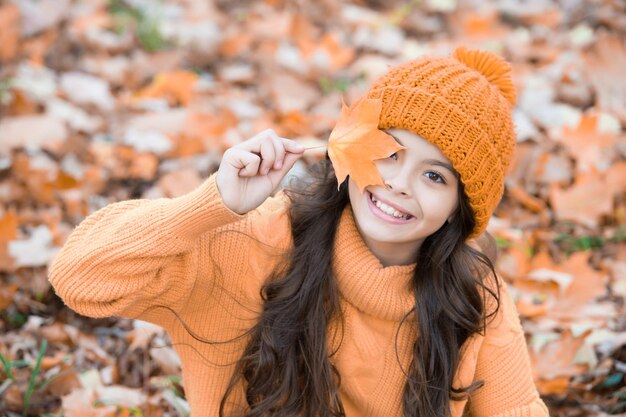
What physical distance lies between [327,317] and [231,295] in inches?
10.2

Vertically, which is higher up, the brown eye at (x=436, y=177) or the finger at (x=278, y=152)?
the finger at (x=278, y=152)

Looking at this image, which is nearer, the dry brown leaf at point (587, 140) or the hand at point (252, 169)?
the hand at point (252, 169)

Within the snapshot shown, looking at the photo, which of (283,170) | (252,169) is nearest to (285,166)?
(283,170)

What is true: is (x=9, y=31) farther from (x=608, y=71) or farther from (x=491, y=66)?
(x=608, y=71)

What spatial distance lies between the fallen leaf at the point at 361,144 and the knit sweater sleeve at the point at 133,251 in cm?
27

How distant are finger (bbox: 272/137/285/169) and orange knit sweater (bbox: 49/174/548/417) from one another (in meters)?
0.16

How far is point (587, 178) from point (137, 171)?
1.89 metres

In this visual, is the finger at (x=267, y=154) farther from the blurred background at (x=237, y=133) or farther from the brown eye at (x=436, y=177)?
the blurred background at (x=237, y=133)

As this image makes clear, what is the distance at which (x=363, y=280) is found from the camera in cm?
200

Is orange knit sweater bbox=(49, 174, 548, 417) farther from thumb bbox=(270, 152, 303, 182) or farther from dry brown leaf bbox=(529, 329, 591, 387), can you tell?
dry brown leaf bbox=(529, 329, 591, 387)

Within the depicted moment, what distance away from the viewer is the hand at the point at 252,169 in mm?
1742

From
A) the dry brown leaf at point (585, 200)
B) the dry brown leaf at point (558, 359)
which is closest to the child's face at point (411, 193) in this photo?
the dry brown leaf at point (558, 359)

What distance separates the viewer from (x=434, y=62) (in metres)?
1.94

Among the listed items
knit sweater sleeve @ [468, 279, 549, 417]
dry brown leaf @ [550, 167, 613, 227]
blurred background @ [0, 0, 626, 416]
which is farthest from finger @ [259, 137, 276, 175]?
dry brown leaf @ [550, 167, 613, 227]
